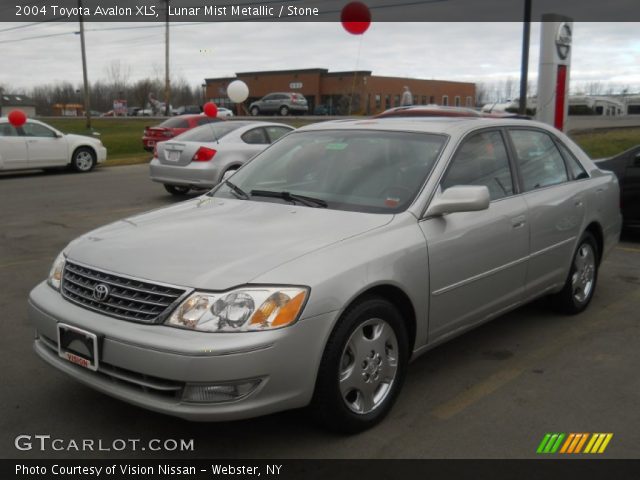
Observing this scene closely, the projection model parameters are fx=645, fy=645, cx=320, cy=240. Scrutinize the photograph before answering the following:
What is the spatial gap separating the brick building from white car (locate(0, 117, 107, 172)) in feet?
141

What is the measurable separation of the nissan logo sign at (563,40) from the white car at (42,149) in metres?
12.4

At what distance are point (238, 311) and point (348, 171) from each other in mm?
1606

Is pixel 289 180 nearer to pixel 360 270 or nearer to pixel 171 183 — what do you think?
pixel 360 270

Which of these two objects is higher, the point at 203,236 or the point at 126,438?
the point at 203,236

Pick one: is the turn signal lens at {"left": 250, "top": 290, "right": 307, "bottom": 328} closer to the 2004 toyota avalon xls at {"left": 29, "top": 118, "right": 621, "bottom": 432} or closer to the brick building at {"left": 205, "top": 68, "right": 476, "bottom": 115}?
the 2004 toyota avalon xls at {"left": 29, "top": 118, "right": 621, "bottom": 432}

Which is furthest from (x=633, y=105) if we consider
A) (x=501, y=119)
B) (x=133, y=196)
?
(x=501, y=119)

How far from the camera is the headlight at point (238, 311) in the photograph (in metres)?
2.98

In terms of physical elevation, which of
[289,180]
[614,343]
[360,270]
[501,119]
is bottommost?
[614,343]

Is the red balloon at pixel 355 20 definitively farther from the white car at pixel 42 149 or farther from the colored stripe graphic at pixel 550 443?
the colored stripe graphic at pixel 550 443

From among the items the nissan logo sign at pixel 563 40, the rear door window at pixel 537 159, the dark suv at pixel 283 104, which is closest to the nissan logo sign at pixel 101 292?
the rear door window at pixel 537 159

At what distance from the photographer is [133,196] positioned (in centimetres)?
1287

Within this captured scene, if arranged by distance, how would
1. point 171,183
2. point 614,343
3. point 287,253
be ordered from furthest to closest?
point 171,183 → point 614,343 → point 287,253

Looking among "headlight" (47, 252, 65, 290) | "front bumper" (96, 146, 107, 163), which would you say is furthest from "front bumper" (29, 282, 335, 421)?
"front bumper" (96, 146, 107, 163)

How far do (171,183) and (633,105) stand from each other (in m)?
62.7
